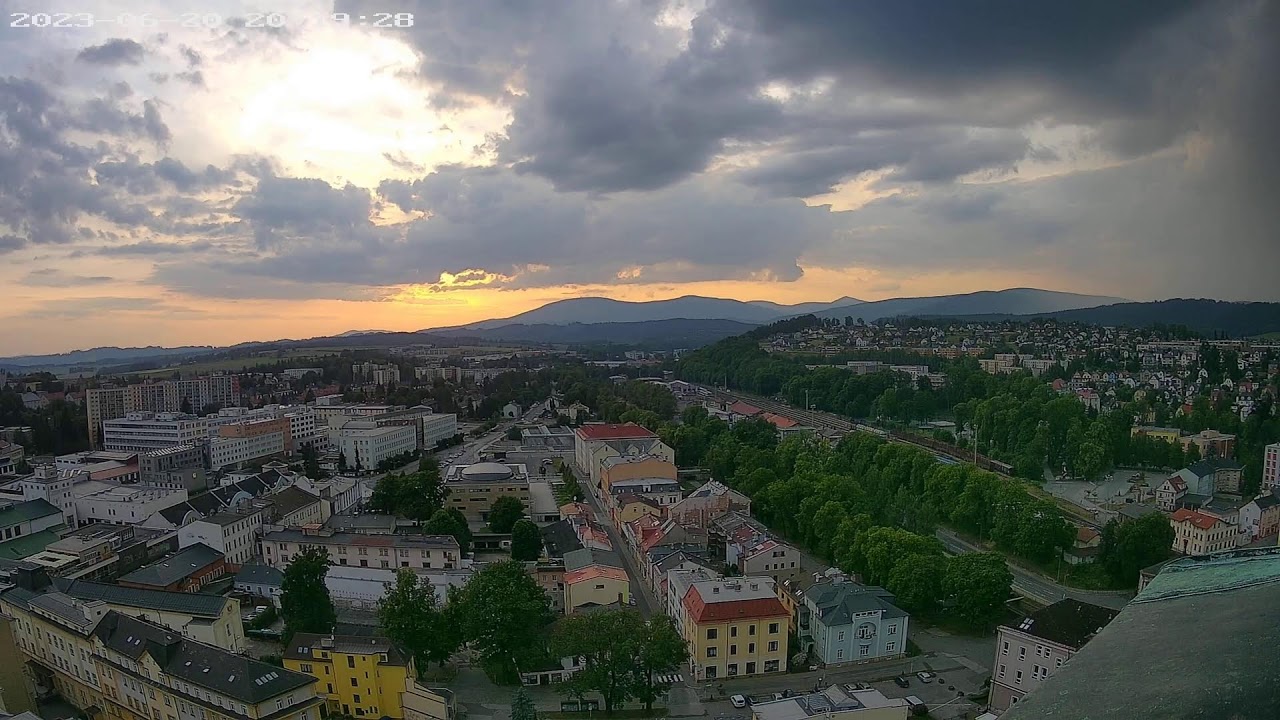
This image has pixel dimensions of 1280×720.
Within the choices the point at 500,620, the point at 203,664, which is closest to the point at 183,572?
the point at 203,664

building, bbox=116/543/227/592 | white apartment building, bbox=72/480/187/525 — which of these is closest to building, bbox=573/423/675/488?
building, bbox=116/543/227/592

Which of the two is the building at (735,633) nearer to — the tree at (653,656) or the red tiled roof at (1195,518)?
the tree at (653,656)

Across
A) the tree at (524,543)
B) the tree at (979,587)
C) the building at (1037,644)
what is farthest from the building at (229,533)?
the building at (1037,644)

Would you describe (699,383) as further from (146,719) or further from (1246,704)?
(1246,704)

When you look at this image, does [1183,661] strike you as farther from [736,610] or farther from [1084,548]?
[1084,548]

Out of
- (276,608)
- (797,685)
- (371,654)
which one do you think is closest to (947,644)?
(797,685)

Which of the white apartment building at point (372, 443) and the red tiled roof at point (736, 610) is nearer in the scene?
the red tiled roof at point (736, 610)

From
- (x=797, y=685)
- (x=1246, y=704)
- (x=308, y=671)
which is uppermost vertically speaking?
(x=1246, y=704)
